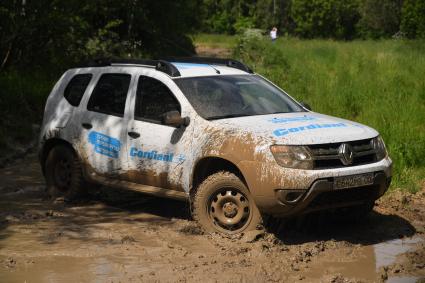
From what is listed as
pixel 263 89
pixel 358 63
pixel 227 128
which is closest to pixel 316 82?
pixel 358 63

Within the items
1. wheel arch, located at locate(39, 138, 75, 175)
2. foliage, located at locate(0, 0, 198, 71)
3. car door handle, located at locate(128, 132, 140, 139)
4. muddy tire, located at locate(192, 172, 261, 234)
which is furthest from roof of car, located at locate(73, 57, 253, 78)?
foliage, located at locate(0, 0, 198, 71)

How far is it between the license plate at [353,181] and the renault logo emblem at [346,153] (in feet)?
0.51

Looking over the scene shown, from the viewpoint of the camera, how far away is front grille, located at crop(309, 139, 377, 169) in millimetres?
7504

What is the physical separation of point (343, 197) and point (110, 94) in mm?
3120

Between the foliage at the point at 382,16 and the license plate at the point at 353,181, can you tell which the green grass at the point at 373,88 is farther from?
the foliage at the point at 382,16

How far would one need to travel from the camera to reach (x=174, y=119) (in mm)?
8156

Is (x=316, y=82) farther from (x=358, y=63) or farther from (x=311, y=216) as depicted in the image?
(x=311, y=216)

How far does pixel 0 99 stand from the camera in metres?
16.2

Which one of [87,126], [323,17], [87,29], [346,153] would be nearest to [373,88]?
[87,126]

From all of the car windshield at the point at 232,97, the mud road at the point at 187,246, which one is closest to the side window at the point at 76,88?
the mud road at the point at 187,246

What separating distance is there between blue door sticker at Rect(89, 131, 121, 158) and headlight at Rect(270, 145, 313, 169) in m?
2.19

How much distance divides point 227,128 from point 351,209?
70.2 inches

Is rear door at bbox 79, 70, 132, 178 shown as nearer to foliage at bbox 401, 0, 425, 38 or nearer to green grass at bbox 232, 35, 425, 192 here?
green grass at bbox 232, 35, 425, 192

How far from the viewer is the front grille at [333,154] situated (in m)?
7.50
